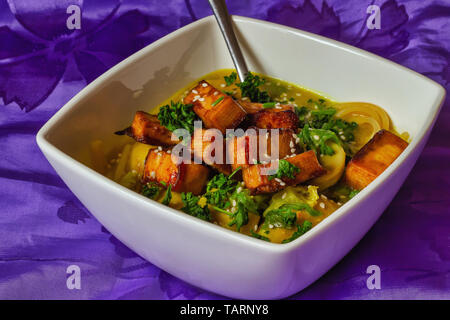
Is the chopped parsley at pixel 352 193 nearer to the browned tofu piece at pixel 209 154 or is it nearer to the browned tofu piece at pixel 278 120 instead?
the browned tofu piece at pixel 278 120

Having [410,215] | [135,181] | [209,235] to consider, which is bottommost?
[410,215]

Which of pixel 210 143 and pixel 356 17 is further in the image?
pixel 356 17

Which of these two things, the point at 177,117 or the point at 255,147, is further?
the point at 177,117

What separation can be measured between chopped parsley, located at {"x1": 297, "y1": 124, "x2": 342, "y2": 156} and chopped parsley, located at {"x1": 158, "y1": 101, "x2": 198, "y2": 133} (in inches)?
17.0

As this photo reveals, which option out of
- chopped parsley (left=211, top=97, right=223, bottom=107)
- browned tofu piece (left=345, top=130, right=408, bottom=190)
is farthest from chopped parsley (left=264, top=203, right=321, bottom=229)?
chopped parsley (left=211, top=97, right=223, bottom=107)

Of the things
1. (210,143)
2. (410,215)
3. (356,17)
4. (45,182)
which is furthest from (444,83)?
(45,182)

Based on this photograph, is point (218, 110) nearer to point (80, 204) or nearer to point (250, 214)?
point (250, 214)

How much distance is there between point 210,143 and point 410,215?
0.89 metres

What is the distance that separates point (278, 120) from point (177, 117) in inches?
15.5

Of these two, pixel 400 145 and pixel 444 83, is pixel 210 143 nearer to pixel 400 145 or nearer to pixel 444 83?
pixel 400 145

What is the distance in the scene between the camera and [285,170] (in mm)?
2270

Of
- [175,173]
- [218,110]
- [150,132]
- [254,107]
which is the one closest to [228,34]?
[254,107]

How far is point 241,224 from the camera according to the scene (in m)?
2.21

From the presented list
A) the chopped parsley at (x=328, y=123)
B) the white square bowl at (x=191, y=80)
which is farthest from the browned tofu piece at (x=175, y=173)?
the chopped parsley at (x=328, y=123)
